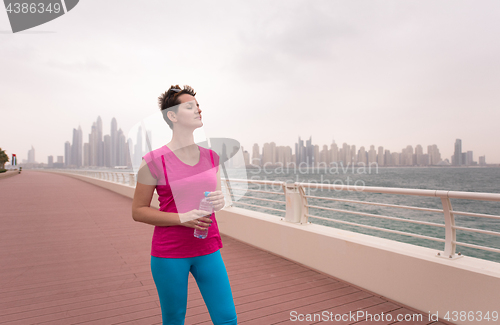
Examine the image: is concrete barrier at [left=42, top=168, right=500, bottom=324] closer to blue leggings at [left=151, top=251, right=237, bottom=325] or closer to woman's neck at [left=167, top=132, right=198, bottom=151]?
blue leggings at [left=151, top=251, right=237, bottom=325]

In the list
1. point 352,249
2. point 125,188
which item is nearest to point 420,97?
point 125,188

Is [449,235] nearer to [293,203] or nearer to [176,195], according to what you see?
[293,203]

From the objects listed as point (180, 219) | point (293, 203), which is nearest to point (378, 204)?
point (293, 203)

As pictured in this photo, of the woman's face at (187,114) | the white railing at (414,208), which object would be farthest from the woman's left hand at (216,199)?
the white railing at (414,208)

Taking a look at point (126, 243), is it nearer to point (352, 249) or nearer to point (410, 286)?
point (352, 249)

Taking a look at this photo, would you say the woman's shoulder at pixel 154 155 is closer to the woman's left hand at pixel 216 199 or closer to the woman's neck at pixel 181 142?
the woman's neck at pixel 181 142

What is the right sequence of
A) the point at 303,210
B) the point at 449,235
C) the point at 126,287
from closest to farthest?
the point at 449,235 → the point at 126,287 → the point at 303,210

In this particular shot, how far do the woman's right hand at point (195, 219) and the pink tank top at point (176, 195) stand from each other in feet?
0.22

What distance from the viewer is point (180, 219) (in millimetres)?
1328

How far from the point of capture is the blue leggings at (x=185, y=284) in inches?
54.7

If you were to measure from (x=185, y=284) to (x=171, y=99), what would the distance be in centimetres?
93

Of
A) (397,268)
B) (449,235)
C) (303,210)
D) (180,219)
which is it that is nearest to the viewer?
(180,219)

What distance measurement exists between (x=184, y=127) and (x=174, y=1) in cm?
923

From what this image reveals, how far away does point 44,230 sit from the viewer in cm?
711
